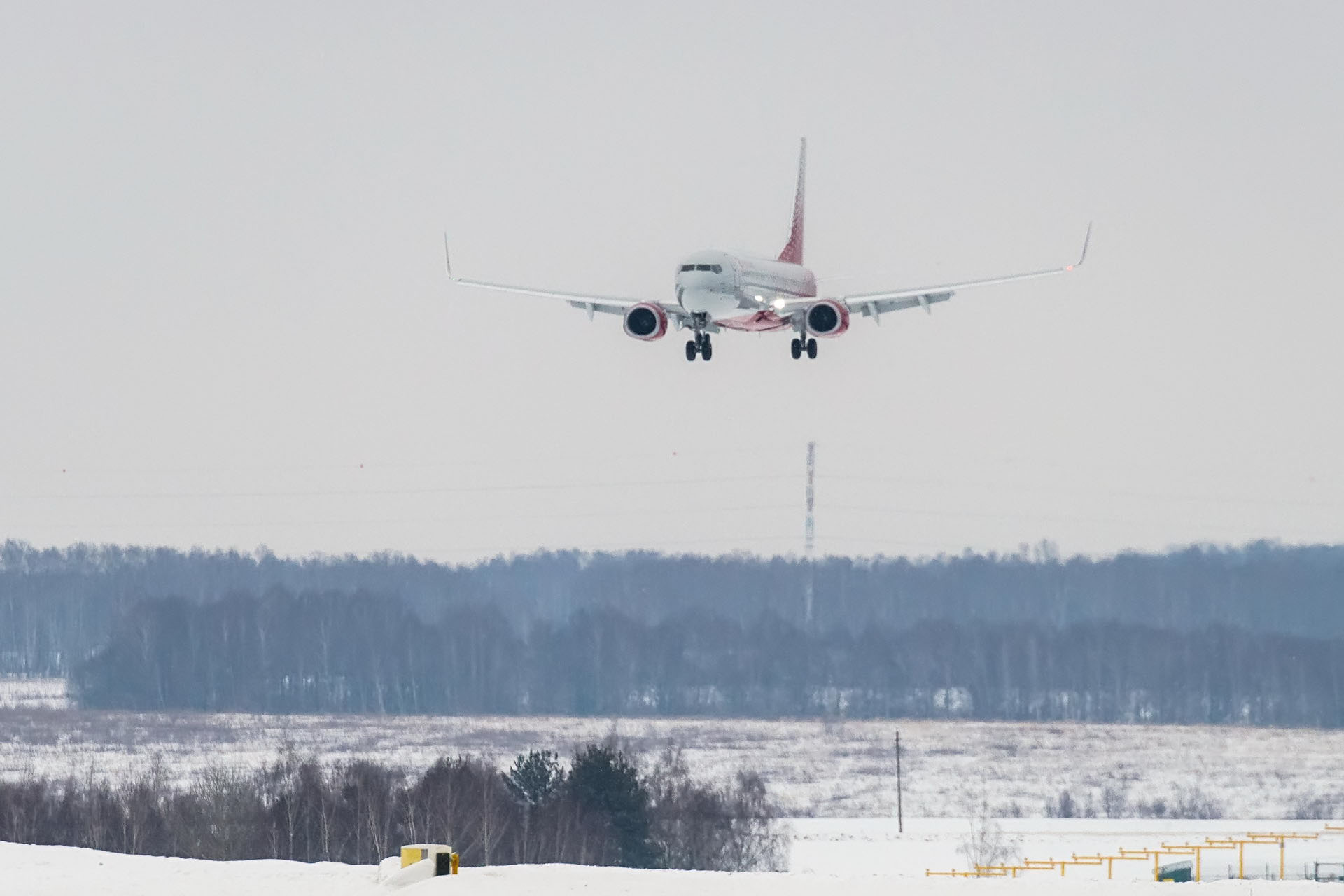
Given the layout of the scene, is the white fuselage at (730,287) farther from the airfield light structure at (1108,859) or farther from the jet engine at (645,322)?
the airfield light structure at (1108,859)

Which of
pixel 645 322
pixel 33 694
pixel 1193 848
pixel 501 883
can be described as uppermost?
pixel 645 322

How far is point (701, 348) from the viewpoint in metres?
71.4

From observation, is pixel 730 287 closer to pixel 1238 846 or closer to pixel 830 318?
pixel 830 318

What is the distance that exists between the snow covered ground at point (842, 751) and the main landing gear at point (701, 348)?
25.2m

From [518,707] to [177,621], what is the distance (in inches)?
922

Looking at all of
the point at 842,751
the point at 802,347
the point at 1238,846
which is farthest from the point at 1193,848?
the point at 842,751

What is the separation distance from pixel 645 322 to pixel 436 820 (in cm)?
2005

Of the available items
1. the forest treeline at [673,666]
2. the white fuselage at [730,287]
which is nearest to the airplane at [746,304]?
the white fuselage at [730,287]

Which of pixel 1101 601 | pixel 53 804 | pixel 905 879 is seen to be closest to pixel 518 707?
pixel 1101 601

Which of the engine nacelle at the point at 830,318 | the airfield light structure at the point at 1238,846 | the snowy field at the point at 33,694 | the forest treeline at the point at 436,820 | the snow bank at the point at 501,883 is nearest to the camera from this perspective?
the snow bank at the point at 501,883

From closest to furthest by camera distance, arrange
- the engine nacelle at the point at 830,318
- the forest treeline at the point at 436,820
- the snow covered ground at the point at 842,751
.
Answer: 1. the engine nacelle at the point at 830,318
2. the forest treeline at the point at 436,820
3. the snow covered ground at the point at 842,751

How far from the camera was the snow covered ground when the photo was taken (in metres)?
93.4

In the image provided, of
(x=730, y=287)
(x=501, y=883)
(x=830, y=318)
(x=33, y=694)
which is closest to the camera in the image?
(x=501, y=883)

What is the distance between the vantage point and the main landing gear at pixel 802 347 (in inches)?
2894
